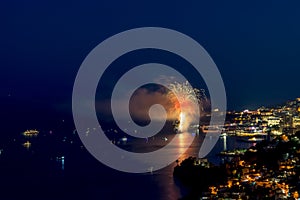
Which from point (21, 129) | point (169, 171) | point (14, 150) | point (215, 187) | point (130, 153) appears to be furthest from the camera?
point (21, 129)

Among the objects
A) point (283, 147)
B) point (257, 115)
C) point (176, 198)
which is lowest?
point (176, 198)

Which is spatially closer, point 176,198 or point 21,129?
point 176,198

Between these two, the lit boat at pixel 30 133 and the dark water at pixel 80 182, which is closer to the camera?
the dark water at pixel 80 182

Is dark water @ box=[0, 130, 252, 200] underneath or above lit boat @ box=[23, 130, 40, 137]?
underneath

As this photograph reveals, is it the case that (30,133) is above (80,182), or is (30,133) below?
above

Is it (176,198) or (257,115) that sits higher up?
(257,115)

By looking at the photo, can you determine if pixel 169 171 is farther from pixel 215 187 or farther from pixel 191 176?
pixel 215 187

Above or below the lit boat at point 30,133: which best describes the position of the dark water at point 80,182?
below

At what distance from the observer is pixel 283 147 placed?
852 cm

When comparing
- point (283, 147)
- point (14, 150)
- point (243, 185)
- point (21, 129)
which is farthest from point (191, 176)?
point (21, 129)

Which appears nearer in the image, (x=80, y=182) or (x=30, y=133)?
(x=80, y=182)

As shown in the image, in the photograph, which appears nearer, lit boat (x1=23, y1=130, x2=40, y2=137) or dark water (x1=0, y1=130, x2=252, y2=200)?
dark water (x1=0, y1=130, x2=252, y2=200)

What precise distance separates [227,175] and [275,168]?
745 mm

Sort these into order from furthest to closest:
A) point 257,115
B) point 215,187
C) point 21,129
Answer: point 21,129 → point 257,115 → point 215,187
